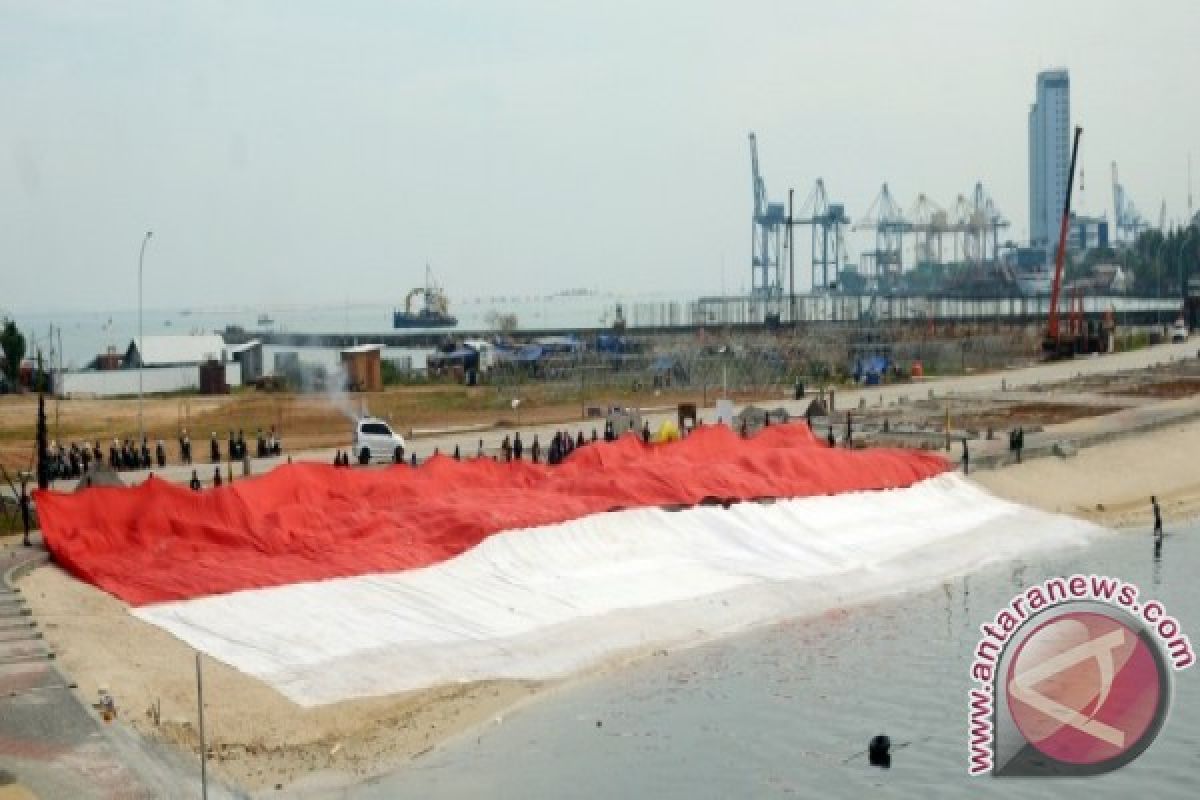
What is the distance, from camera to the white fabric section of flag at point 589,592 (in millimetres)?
24750

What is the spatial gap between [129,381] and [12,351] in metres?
6.08

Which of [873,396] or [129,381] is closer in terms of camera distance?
[873,396]

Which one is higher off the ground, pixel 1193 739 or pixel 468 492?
pixel 468 492

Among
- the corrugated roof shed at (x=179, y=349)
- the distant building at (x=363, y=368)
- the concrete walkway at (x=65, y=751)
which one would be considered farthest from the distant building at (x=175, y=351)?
the concrete walkway at (x=65, y=751)

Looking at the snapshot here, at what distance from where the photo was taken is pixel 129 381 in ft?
261

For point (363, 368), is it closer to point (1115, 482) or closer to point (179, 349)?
point (179, 349)

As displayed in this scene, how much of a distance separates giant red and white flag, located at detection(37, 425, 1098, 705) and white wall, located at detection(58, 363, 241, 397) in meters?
45.6

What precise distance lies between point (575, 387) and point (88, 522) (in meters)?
42.3

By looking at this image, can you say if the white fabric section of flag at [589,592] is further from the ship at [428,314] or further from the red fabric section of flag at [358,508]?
the ship at [428,314]

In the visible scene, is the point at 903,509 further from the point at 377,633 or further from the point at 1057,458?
the point at 377,633

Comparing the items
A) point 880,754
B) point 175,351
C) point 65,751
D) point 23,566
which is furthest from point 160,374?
point 880,754

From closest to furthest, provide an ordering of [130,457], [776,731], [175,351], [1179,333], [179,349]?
[776,731] → [130,457] → [175,351] → [179,349] → [1179,333]

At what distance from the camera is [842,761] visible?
21.6 meters

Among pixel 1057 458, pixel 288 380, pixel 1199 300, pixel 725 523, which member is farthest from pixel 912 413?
pixel 1199 300
